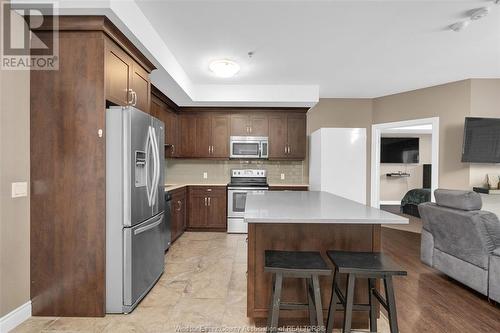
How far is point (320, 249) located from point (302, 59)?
98.7 inches

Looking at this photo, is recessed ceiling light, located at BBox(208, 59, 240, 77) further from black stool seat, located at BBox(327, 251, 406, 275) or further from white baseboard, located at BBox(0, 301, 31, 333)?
white baseboard, located at BBox(0, 301, 31, 333)

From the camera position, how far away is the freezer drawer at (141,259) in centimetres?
219

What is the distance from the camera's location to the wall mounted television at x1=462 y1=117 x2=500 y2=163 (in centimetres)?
401

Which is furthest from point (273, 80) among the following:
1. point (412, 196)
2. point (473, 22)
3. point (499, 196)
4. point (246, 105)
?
point (412, 196)

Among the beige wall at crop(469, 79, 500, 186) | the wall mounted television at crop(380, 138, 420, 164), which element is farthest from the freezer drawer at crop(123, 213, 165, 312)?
the wall mounted television at crop(380, 138, 420, 164)

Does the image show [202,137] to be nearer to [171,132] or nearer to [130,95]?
[171,132]

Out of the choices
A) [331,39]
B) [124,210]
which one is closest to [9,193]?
[124,210]

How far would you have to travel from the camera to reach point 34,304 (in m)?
2.12

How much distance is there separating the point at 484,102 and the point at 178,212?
203 inches

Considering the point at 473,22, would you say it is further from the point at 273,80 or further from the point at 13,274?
the point at 13,274

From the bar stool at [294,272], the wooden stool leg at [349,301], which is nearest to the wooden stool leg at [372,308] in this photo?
the wooden stool leg at [349,301]

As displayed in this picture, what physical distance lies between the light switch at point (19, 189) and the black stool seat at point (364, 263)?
7.67ft

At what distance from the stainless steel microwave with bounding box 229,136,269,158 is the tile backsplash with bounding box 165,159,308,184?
13.7 inches

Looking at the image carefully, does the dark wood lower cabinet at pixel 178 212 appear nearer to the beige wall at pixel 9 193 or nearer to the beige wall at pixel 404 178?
the beige wall at pixel 9 193
